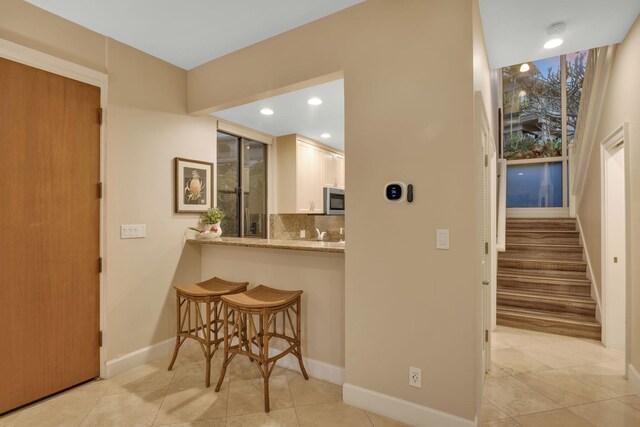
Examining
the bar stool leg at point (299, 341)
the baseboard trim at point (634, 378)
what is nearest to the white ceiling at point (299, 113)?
the bar stool leg at point (299, 341)

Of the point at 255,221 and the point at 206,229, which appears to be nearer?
the point at 206,229

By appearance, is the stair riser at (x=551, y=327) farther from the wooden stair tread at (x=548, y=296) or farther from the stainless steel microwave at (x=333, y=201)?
the stainless steel microwave at (x=333, y=201)

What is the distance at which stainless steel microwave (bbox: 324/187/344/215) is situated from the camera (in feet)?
15.8

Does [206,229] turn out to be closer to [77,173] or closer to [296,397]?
[77,173]

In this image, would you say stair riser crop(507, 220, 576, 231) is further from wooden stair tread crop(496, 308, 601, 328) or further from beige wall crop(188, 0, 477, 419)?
beige wall crop(188, 0, 477, 419)

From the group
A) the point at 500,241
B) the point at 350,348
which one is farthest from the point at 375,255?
the point at 500,241

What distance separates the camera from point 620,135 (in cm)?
255

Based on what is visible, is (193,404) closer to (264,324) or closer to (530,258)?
(264,324)

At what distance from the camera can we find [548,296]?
369 centimetres

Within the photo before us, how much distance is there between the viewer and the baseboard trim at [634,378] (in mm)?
2174

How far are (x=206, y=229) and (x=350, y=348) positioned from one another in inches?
72.3

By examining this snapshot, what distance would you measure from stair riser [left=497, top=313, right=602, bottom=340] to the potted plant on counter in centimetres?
338

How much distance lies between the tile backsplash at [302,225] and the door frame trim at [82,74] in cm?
246

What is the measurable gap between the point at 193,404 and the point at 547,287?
13.3 ft
